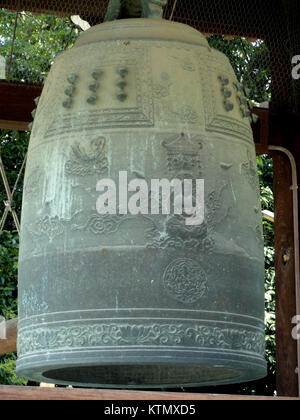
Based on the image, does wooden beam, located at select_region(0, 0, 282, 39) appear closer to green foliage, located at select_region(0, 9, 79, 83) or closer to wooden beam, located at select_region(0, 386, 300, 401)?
green foliage, located at select_region(0, 9, 79, 83)

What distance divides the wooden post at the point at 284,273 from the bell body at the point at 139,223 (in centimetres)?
213

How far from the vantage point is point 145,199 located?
2963 millimetres

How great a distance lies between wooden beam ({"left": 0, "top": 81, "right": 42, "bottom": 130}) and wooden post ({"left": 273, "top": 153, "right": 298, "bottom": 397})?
1.43m

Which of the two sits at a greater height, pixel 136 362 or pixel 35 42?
pixel 35 42

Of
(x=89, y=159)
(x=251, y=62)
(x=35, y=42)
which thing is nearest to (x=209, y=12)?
(x=251, y=62)

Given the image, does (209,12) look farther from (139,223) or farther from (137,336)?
(137,336)

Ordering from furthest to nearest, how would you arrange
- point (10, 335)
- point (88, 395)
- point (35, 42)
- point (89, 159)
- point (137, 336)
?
point (35, 42), point (10, 335), point (89, 159), point (137, 336), point (88, 395)

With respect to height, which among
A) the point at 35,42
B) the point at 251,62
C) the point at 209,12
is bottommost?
the point at 251,62

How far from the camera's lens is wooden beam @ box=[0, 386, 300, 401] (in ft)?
8.72

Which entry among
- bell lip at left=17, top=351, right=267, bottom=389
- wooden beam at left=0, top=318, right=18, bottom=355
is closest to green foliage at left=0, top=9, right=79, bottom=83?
wooden beam at left=0, top=318, right=18, bottom=355

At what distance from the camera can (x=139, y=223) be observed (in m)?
2.96

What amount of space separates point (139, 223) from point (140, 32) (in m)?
0.67

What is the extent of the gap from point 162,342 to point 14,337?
286 centimetres

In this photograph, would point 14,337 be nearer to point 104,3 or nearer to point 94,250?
point 104,3
